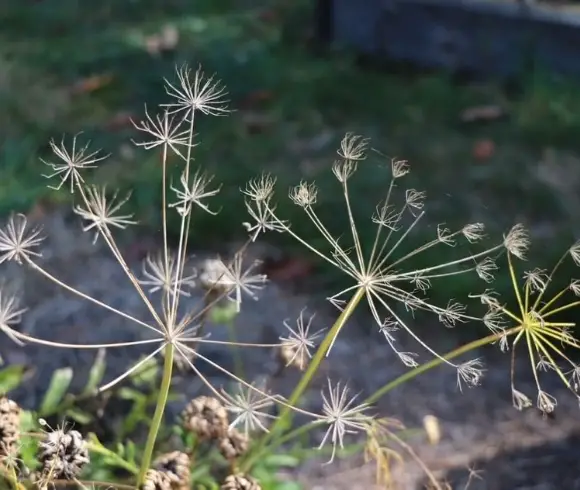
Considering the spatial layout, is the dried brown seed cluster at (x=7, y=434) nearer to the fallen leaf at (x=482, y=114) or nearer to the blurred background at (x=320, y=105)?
the blurred background at (x=320, y=105)

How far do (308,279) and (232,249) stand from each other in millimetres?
232

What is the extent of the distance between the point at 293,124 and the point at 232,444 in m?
2.10

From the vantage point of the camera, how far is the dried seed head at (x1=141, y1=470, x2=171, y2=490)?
1.03 metres

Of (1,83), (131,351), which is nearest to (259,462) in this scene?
(131,351)

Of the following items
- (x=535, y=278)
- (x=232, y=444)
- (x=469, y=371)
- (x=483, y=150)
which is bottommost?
(x=232, y=444)

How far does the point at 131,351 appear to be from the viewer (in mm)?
1887

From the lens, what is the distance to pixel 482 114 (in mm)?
3127

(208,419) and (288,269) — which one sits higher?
(288,269)

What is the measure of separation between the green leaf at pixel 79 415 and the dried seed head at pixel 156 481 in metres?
0.38

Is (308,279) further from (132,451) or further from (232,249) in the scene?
(132,451)

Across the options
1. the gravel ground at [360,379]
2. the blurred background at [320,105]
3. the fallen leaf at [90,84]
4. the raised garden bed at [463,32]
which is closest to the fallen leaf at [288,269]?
the gravel ground at [360,379]

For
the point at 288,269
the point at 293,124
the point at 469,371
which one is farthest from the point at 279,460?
the point at 293,124

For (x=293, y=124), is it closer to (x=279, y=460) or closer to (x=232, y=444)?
(x=279, y=460)

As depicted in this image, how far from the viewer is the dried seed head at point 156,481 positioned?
1.03 meters
